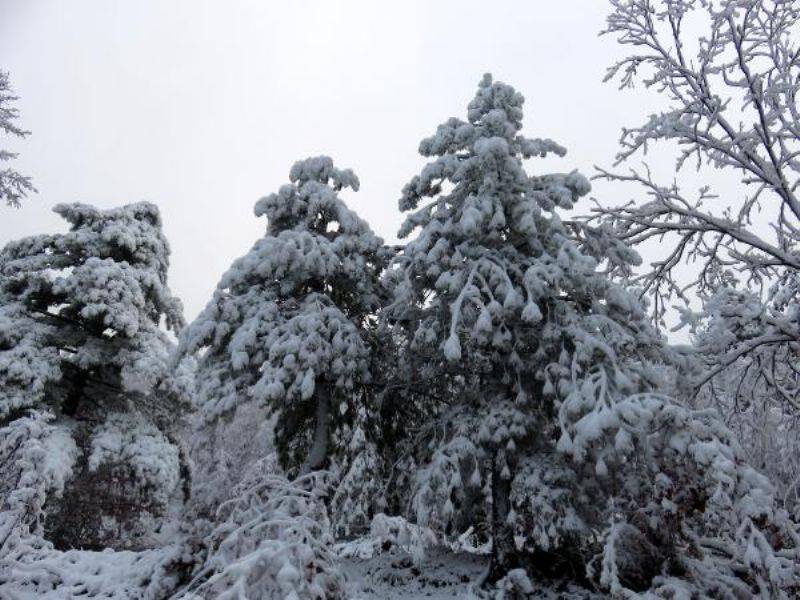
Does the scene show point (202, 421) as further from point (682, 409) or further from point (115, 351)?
point (682, 409)

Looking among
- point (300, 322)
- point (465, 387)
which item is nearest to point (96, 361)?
point (300, 322)

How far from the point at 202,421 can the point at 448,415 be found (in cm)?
508

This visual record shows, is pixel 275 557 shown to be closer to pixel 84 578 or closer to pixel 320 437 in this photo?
pixel 84 578

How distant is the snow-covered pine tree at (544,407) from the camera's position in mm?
6891

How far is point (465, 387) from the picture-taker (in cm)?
1148

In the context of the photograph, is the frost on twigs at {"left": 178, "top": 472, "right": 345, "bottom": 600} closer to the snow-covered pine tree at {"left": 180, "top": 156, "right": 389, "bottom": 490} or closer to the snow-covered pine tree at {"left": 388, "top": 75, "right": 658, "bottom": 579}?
the snow-covered pine tree at {"left": 388, "top": 75, "right": 658, "bottom": 579}

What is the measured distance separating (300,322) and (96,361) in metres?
6.38

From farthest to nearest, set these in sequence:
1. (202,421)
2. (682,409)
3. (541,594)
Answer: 1. (202,421)
2. (541,594)
3. (682,409)

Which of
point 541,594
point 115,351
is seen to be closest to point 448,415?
point 541,594

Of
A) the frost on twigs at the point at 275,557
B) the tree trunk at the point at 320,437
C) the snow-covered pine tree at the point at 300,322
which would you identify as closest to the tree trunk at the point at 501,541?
the snow-covered pine tree at the point at 300,322

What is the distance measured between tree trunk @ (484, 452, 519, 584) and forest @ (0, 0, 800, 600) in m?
0.05

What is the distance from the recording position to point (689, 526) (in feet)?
24.9

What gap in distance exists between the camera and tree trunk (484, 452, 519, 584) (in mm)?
9586

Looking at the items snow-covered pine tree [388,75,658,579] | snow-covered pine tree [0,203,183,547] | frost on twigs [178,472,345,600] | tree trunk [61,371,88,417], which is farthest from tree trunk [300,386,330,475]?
tree trunk [61,371,88,417]
